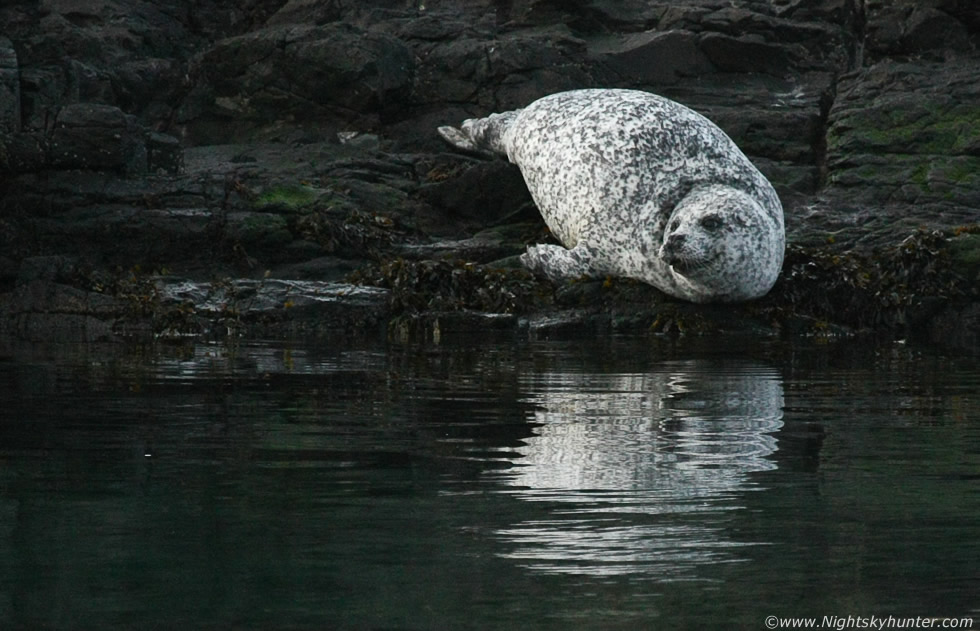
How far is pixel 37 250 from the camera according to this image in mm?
11117

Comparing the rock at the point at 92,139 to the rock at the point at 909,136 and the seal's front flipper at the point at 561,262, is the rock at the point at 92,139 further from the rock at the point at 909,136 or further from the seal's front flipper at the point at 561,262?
the rock at the point at 909,136

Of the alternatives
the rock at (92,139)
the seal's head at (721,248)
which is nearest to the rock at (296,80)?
the rock at (92,139)

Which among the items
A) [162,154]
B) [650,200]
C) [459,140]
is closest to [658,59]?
[459,140]

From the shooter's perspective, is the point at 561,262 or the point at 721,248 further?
the point at 561,262

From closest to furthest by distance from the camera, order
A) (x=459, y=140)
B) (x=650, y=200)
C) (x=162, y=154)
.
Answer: (x=650, y=200) < (x=162, y=154) < (x=459, y=140)

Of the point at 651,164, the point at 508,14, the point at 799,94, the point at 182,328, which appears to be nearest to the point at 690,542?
the point at 182,328

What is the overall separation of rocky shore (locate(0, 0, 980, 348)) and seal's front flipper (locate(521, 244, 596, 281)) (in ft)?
0.34

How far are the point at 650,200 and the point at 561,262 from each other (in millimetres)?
797

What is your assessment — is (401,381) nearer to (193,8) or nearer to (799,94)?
(799,94)

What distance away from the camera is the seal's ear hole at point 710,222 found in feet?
33.0

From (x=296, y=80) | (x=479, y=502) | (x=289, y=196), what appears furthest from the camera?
(x=296, y=80)

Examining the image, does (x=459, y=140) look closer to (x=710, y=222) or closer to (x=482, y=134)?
(x=482, y=134)

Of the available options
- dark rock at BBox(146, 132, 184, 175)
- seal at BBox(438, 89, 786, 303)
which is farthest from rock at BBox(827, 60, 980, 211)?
dark rock at BBox(146, 132, 184, 175)

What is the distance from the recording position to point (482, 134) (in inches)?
516
